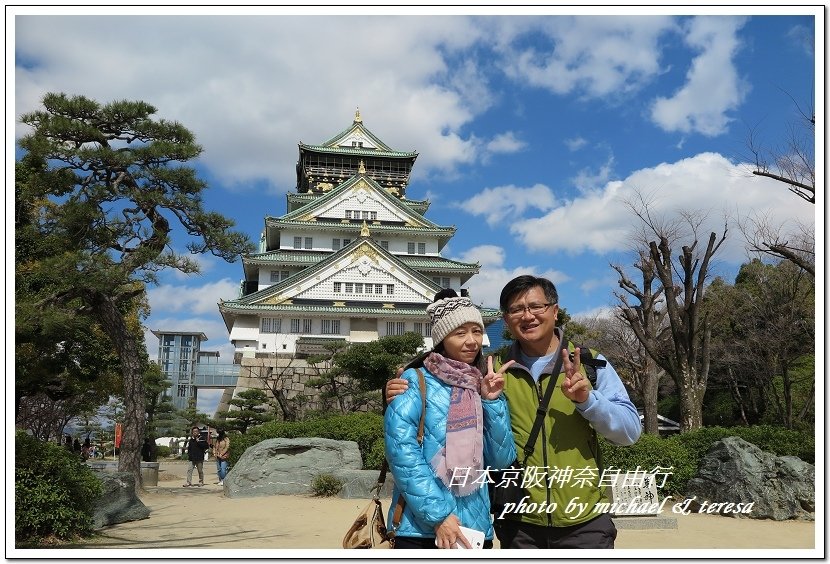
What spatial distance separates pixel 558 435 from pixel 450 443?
0.49 meters

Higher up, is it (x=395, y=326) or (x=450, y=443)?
(x=395, y=326)

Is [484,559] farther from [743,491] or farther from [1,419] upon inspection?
[743,491]

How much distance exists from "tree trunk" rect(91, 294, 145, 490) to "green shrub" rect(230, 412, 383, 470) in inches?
151

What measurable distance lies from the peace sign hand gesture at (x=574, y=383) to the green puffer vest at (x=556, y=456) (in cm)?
12

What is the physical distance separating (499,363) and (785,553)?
6.96 ft

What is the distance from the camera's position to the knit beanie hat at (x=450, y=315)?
2.91 metres

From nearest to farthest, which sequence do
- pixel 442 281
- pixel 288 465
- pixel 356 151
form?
pixel 288 465 → pixel 442 281 → pixel 356 151

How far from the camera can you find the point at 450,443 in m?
2.78

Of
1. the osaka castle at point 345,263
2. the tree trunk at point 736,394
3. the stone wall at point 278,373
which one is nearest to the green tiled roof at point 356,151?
the osaka castle at point 345,263

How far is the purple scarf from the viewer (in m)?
2.76

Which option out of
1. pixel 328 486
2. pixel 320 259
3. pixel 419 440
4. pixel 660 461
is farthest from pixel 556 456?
pixel 320 259

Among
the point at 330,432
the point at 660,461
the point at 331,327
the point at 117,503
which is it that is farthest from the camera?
the point at 331,327

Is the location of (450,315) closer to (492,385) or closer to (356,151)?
(492,385)

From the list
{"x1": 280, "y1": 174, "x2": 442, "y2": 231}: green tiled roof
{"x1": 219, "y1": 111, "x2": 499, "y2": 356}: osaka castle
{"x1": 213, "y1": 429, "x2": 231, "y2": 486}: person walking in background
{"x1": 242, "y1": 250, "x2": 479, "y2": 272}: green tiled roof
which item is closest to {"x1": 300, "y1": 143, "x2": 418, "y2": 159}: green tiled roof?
{"x1": 219, "y1": 111, "x2": 499, "y2": 356}: osaka castle
